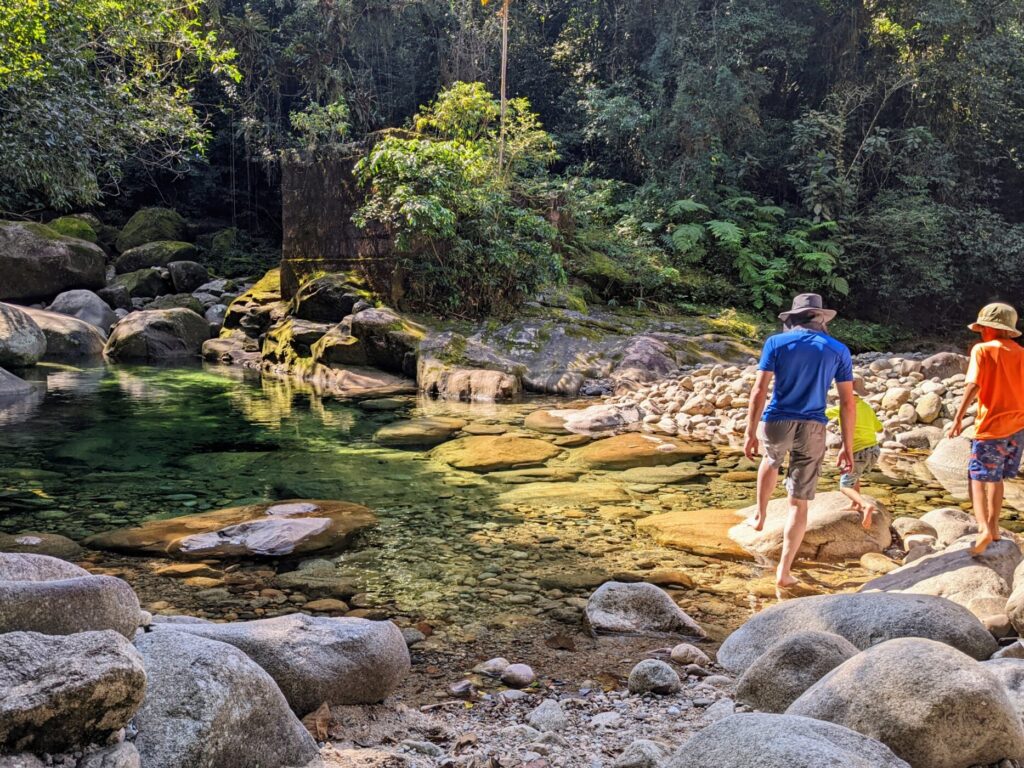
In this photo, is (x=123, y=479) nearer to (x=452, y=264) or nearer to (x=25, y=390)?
A: (x=25, y=390)

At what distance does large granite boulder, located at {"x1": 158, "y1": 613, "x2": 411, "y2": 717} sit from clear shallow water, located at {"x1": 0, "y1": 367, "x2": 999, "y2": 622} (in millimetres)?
1096

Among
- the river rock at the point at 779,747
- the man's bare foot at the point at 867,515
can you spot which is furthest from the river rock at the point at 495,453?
the river rock at the point at 779,747

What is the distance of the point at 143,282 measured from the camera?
22.8 m

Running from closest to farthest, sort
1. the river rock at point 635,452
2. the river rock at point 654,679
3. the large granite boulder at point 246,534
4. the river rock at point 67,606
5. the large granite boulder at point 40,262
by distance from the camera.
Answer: the river rock at point 67,606
the river rock at point 654,679
the large granite boulder at point 246,534
the river rock at point 635,452
the large granite boulder at point 40,262

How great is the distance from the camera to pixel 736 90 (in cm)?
2016

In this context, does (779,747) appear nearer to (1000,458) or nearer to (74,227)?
(1000,458)

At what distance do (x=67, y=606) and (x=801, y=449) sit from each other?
4068 millimetres

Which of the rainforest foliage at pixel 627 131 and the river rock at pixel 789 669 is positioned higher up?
the rainforest foliage at pixel 627 131

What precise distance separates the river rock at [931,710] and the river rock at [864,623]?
86 cm

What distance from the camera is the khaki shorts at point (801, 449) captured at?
4.95m

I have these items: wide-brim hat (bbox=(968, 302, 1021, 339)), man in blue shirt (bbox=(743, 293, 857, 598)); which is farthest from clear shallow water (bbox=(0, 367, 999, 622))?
wide-brim hat (bbox=(968, 302, 1021, 339))

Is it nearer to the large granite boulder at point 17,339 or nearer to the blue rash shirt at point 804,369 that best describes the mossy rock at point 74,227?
the large granite boulder at point 17,339

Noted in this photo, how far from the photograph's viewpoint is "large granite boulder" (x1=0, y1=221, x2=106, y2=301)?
781 inches

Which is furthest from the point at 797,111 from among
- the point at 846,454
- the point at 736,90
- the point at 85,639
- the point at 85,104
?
the point at 85,639
